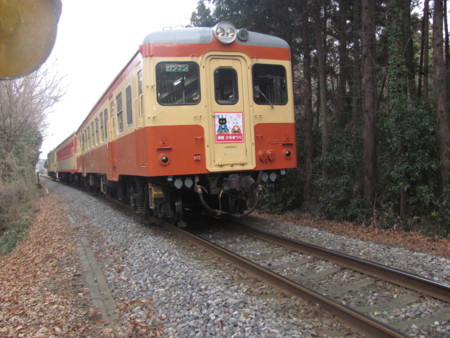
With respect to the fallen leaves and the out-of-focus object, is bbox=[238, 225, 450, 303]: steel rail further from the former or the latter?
the out-of-focus object

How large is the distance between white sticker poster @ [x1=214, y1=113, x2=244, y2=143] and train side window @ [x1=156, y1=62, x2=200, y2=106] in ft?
1.70

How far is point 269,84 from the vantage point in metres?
7.29

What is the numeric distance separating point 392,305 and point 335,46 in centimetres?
1370

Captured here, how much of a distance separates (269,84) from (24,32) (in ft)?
19.7

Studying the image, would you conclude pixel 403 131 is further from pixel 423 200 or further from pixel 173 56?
pixel 173 56

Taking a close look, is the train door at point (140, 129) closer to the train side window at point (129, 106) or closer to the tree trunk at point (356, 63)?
the train side window at point (129, 106)

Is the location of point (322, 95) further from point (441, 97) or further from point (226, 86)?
point (226, 86)

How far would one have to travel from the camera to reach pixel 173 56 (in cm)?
660

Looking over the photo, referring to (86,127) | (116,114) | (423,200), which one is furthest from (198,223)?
(86,127)

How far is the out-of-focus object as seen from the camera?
1.53 meters

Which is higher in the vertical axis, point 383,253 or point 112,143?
point 112,143

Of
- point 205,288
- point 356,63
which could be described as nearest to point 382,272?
point 205,288

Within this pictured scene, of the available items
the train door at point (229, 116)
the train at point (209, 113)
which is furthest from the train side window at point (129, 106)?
the train door at point (229, 116)

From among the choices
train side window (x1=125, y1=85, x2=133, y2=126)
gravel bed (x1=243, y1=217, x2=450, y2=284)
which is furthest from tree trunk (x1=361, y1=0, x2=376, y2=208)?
train side window (x1=125, y1=85, x2=133, y2=126)
